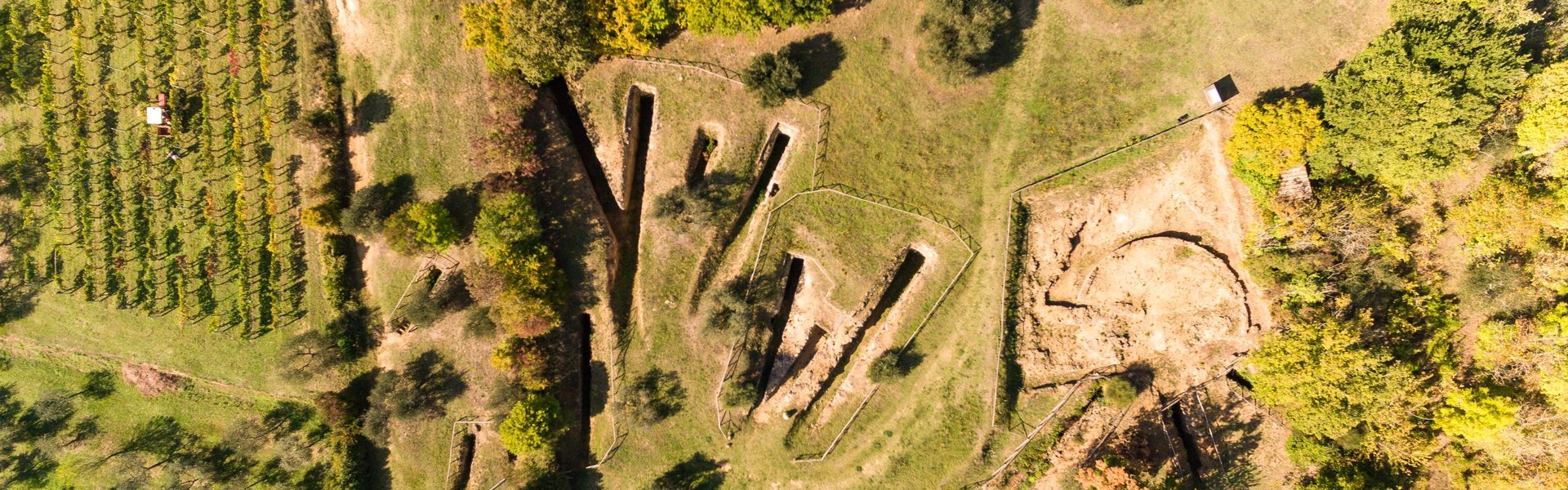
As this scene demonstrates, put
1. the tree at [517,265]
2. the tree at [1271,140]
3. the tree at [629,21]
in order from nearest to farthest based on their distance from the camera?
the tree at [1271,140] < the tree at [629,21] < the tree at [517,265]

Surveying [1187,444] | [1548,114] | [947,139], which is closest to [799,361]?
[947,139]

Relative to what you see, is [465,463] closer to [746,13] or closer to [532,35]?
[532,35]

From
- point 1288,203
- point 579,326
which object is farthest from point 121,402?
point 1288,203

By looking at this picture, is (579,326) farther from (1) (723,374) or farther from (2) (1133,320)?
(2) (1133,320)

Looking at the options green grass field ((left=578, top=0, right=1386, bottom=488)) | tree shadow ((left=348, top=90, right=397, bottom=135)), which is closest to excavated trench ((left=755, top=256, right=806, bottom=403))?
green grass field ((left=578, top=0, right=1386, bottom=488))

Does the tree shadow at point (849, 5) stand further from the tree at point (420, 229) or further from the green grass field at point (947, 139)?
the tree at point (420, 229)

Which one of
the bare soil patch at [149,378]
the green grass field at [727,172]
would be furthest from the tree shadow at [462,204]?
the bare soil patch at [149,378]

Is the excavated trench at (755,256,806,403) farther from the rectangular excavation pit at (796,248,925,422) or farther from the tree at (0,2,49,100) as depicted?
the tree at (0,2,49,100)
